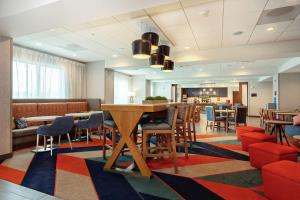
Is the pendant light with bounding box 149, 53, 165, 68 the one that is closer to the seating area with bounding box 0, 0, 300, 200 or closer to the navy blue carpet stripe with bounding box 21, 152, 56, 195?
the seating area with bounding box 0, 0, 300, 200

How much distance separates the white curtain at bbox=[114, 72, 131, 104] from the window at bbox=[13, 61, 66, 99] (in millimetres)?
3740

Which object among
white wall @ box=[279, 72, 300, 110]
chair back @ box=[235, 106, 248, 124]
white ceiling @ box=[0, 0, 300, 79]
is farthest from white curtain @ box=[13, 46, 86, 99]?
white wall @ box=[279, 72, 300, 110]

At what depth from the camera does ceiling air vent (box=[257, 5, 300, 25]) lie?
11.1 ft

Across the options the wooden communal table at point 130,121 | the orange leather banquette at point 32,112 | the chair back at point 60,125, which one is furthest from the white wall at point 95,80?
the wooden communal table at point 130,121

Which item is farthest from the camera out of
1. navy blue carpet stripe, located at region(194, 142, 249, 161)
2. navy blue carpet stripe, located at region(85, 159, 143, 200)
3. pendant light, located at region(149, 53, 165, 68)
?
pendant light, located at region(149, 53, 165, 68)

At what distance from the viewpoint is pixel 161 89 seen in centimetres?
1714

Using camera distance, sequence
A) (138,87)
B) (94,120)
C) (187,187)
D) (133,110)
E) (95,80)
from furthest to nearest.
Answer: (138,87)
(95,80)
(94,120)
(133,110)
(187,187)

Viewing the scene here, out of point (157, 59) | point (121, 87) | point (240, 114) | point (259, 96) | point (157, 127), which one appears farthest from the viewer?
point (259, 96)

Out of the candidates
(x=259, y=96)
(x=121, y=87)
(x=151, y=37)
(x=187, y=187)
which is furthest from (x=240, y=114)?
(x=259, y=96)

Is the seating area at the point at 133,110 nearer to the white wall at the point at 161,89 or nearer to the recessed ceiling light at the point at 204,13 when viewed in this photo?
the recessed ceiling light at the point at 204,13

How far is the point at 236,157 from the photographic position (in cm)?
383

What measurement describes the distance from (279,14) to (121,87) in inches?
338

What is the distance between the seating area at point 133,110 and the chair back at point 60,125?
2cm

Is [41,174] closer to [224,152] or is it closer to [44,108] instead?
[44,108]
